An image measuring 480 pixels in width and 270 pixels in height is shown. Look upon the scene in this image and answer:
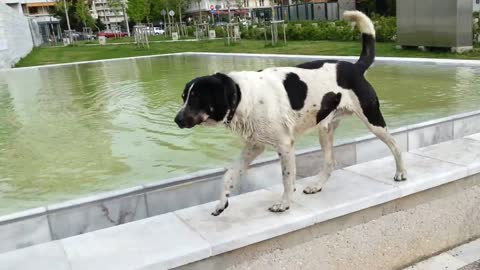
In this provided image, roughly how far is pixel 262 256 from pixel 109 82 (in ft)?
40.2

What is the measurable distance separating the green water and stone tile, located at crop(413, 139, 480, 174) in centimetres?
137

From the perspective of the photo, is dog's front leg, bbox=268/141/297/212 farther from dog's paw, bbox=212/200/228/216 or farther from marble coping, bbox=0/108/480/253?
marble coping, bbox=0/108/480/253

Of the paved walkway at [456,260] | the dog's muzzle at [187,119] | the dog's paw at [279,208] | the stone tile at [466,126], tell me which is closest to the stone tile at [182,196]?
the dog's paw at [279,208]

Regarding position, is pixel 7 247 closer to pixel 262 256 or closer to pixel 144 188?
pixel 144 188

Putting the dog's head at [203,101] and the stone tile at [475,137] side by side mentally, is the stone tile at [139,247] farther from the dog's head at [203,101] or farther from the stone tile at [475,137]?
the stone tile at [475,137]

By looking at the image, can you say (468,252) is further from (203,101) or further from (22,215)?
(22,215)

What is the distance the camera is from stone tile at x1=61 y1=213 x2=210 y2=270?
3055mm

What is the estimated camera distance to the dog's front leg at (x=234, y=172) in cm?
368

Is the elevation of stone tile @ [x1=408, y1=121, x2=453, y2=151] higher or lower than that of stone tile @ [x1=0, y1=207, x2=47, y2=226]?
lower

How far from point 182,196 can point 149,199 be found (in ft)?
0.98

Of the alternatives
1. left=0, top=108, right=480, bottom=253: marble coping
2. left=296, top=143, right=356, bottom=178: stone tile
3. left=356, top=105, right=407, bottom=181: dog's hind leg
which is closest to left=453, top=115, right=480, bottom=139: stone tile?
left=0, top=108, right=480, bottom=253: marble coping

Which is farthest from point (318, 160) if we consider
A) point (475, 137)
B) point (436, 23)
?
point (436, 23)

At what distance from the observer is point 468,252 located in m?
4.18

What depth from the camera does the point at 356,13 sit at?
4113 millimetres
